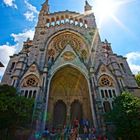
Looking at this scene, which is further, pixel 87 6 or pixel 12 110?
pixel 87 6

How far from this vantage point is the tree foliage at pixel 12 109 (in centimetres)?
1315

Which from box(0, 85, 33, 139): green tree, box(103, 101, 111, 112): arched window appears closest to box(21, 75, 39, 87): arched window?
box(0, 85, 33, 139): green tree

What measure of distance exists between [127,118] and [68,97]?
10781 mm

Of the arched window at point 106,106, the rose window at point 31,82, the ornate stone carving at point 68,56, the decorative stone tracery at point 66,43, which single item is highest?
the decorative stone tracery at point 66,43

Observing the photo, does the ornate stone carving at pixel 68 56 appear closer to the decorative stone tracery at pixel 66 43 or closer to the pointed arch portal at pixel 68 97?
the pointed arch portal at pixel 68 97

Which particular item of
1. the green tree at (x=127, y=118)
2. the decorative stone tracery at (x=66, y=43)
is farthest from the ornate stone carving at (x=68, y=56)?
the green tree at (x=127, y=118)

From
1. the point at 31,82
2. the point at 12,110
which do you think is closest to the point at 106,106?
the point at 31,82

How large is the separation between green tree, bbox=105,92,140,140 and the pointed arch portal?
6.57 meters

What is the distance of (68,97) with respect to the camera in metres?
23.0

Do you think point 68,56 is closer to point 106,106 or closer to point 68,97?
point 68,97

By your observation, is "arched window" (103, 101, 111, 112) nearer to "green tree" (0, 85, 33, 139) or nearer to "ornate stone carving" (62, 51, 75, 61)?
"ornate stone carving" (62, 51, 75, 61)

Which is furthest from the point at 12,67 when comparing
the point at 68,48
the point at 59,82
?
the point at 68,48

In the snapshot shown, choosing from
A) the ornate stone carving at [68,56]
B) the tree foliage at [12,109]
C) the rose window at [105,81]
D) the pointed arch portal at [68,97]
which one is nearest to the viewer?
the tree foliage at [12,109]

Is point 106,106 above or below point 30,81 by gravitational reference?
below
